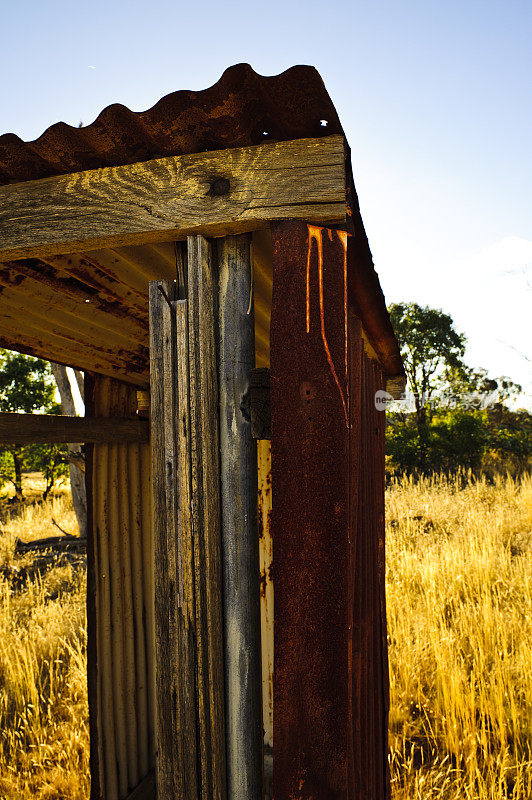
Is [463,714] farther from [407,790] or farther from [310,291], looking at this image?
[310,291]

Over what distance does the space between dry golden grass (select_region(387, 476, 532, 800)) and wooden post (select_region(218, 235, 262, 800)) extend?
2168 millimetres

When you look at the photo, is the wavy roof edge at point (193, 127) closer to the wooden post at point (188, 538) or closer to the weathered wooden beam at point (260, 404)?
the wooden post at point (188, 538)

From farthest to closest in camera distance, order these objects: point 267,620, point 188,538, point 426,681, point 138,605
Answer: point 426,681
point 138,605
point 267,620
point 188,538

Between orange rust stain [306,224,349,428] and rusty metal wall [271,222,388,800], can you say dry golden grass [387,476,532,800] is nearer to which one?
rusty metal wall [271,222,388,800]

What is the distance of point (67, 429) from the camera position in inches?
105

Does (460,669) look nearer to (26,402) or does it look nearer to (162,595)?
(162,595)

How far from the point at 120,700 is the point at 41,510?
11898 millimetres

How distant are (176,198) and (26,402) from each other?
596 inches

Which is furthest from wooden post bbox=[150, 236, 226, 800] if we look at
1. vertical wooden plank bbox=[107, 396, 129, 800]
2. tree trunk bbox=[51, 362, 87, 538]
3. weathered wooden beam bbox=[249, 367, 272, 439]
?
tree trunk bbox=[51, 362, 87, 538]

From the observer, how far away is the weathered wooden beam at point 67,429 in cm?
230

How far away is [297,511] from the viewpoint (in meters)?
1.24

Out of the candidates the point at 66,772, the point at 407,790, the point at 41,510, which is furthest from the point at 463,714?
the point at 41,510

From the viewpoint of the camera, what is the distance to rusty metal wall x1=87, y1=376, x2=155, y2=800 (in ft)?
10.1

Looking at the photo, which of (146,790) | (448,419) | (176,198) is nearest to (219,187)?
(176,198)
